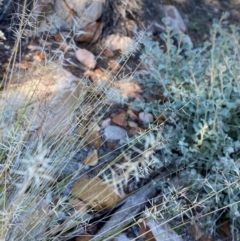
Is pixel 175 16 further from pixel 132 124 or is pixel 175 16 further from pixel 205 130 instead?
pixel 205 130

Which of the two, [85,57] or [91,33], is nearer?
[85,57]

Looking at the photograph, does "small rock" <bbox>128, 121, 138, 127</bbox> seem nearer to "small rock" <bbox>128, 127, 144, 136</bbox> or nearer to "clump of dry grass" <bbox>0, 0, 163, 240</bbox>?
"small rock" <bbox>128, 127, 144, 136</bbox>

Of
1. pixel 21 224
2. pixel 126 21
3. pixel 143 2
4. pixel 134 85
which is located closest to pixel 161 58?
pixel 134 85

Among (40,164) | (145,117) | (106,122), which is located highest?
(40,164)

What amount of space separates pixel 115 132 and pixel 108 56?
0.71 meters

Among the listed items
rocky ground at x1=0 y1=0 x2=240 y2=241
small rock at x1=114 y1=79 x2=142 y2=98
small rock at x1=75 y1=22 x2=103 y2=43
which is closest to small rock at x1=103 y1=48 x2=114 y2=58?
rocky ground at x1=0 y1=0 x2=240 y2=241

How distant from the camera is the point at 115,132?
7.91 feet

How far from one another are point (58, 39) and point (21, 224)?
163 cm

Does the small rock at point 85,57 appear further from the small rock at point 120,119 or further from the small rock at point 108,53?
the small rock at point 120,119

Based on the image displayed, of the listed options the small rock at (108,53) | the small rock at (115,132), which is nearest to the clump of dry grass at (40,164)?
the small rock at (115,132)

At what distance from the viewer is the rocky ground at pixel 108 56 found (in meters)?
2.04

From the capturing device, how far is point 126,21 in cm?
326

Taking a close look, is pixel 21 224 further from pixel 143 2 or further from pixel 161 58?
pixel 143 2

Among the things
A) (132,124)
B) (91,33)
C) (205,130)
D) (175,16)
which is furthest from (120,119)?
(175,16)
